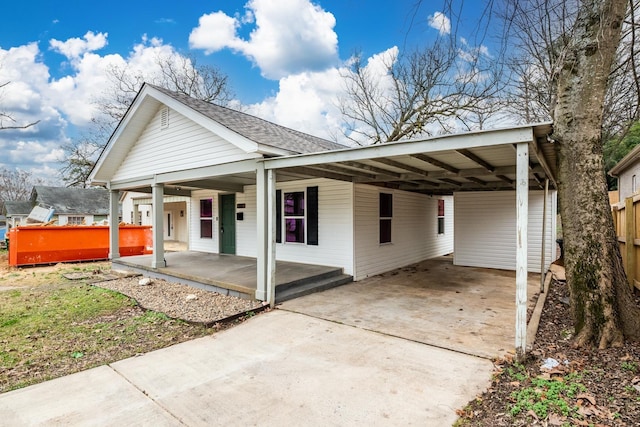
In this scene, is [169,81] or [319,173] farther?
[169,81]

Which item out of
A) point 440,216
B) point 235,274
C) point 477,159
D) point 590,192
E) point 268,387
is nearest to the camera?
point 268,387

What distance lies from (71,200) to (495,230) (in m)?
33.8

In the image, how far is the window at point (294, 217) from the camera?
850 cm

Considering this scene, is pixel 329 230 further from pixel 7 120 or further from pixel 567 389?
pixel 7 120

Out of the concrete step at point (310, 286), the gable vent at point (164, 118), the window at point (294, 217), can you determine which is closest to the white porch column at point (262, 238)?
the concrete step at point (310, 286)

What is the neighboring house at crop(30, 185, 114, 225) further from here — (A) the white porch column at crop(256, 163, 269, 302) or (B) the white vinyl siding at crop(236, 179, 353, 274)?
(A) the white porch column at crop(256, 163, 269, 302)

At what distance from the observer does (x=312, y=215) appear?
8250mm

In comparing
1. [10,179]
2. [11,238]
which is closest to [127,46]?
[11,238]

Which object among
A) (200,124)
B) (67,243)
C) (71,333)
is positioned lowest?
(71,333)

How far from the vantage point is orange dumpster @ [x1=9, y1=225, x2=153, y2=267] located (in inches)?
403

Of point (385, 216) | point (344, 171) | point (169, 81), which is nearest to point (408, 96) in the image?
point (385, 216)

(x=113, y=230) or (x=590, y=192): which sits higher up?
(x=590, y=192)

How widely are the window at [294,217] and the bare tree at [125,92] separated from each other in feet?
54.6

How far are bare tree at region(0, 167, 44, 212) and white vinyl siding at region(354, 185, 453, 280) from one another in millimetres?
49351
